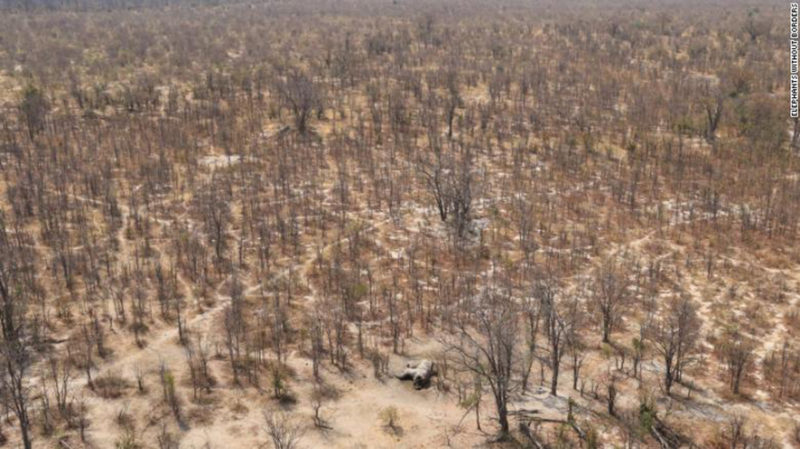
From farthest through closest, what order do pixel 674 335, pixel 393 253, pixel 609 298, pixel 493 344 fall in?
pixel 393 253, pixel 609 298, pixel 674 335, pixel 493 344

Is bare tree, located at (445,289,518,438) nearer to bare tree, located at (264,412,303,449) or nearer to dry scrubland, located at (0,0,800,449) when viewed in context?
dry scrubland, located at (0,0,800,449)

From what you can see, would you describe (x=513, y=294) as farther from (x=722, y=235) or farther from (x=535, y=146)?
(x=535, y=146)

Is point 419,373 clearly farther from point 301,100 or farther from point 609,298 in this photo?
point 301,100

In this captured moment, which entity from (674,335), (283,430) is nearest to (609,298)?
(674,335)

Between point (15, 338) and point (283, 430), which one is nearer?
point (283, 430)

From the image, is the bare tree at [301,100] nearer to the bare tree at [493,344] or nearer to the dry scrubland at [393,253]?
the dry scrubland at [393,253]

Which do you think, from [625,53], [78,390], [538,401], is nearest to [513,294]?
[538,401]
